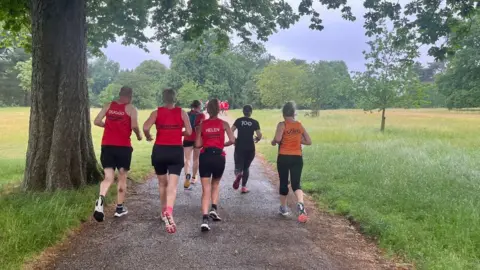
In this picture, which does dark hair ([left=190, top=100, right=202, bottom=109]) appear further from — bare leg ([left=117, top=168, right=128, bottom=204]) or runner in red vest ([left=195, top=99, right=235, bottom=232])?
bare leg ([left=117, top=168, right=128, bottom=204])

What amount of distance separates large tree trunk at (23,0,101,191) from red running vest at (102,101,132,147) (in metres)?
1.84

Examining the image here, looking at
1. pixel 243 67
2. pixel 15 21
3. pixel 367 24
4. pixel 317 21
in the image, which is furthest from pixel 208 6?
pixel 243 67

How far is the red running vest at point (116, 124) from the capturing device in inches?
230

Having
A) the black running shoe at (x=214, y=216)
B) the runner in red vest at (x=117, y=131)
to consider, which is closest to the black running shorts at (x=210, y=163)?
the black running shoe at (x=214, y=216)

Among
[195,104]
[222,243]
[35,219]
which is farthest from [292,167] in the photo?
[35,219]

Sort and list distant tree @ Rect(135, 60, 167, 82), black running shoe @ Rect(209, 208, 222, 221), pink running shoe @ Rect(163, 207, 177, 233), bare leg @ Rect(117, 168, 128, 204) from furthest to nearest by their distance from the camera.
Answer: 1. distant tree @ Rect(135, 60, 167, 82)
2. black running shoe @ Rect(209, 208, 222, 221)
3. bare leg @ Rect(117, 168, 128, 204)
4. pink running shoe @ Rect(163, 207, 177, 233)

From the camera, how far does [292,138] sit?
6531 mm

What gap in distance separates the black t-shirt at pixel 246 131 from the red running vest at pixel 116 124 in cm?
280

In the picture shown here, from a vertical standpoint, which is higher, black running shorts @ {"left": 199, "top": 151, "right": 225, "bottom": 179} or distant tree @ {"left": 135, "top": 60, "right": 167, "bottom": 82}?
distant tree @ {"left": 135, "top": 60, "right": 167, "bottom": 82}

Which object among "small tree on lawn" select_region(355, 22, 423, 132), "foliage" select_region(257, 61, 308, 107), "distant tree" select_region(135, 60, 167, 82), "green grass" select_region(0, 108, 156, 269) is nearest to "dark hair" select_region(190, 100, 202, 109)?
"green grass" select_region(0, 108, 156, 269)

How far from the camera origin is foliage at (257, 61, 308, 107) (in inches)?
2061

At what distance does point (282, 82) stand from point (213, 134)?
1941 inches

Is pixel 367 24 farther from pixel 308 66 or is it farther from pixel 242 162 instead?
pixel 308 66

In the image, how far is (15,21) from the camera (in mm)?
10555
